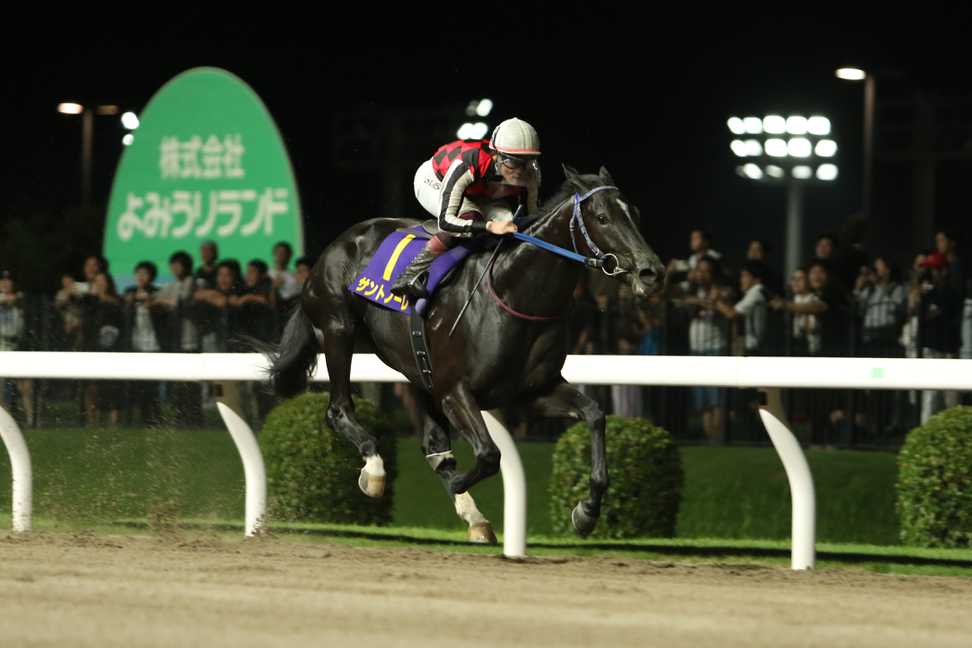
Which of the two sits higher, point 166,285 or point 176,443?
point 166,285

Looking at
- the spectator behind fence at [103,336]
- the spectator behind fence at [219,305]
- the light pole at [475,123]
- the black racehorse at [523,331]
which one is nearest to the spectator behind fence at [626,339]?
the spectator behind fence at [219,305]

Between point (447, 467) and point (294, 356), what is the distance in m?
1.05

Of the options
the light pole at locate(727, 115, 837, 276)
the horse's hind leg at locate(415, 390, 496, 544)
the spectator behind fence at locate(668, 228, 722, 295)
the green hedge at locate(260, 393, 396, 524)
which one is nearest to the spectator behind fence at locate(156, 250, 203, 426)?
the green hedge at locate(260, 393, 396, 524)

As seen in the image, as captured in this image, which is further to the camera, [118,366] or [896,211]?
[896,211]

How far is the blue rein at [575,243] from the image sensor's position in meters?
5.70

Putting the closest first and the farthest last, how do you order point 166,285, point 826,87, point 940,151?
point 166,285
point 940,151
point 826,87

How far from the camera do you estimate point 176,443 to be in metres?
8.84

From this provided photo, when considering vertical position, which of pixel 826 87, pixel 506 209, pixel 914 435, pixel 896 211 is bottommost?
pixel 914 435

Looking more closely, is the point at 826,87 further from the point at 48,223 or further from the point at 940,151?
the point at 48,223

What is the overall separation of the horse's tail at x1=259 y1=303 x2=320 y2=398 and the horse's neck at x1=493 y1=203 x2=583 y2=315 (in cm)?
143

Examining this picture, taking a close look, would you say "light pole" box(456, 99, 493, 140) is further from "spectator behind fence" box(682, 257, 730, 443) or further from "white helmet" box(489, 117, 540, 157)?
"white helmet" box(489, 117, 540, 157)

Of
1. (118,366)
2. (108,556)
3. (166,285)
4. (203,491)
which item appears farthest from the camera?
(166,285)

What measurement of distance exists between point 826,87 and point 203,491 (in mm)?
13714

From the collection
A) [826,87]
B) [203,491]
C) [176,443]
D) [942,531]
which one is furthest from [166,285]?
[826,87]
